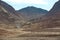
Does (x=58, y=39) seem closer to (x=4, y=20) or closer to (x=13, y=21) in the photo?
(x=4, y=20)

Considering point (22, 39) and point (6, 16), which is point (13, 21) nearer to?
point (6, 16)

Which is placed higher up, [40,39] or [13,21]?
[13,21]

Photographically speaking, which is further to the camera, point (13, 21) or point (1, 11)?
point (13, 21)

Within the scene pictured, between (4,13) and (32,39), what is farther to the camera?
(4,13)

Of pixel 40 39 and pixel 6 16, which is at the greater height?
pixel 6 16

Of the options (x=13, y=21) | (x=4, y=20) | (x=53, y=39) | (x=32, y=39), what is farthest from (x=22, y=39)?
(x=13, y=21)

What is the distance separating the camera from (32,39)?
52344mm

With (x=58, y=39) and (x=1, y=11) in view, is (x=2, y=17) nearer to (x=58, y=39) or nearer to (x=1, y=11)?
(x=1, y=11)

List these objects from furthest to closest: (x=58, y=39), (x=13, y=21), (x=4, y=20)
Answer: (x=13, y=21) → (x=4, y=20) → (x=58, y=39)

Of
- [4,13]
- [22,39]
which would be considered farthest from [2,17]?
[22,39]

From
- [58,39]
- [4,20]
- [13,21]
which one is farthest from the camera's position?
[13,21]

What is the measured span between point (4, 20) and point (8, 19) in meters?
8.39

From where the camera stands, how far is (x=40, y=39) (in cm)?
5181

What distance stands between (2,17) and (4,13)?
419 centimetres
